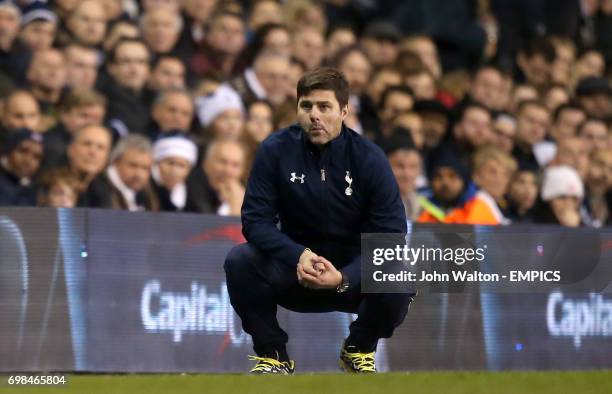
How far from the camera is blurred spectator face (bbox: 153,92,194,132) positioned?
43.8 ft

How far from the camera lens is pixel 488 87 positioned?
54.2 feet

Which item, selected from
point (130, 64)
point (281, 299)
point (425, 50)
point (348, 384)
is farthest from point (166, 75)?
point (348, 384)

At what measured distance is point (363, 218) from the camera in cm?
895

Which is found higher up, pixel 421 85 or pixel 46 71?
pixel 421 85

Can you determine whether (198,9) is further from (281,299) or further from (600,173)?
(281,299)

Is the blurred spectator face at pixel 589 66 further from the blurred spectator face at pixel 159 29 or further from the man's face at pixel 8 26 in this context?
the man's face at pixel 8 26

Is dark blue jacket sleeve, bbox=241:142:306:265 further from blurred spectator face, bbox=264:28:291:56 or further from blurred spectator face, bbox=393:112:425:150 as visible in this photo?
blurred spectator face, bbox=264:28:291:56

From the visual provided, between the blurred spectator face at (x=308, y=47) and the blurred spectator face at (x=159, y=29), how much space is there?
1364 mm

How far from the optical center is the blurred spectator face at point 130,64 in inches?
536

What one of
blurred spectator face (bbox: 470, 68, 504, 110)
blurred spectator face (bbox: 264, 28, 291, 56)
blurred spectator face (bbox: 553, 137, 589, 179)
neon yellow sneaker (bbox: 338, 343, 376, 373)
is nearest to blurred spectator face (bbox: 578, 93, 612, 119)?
blurred spectator face (bbox: 470, 68, 504, 110)

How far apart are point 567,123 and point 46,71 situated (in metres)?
5.95

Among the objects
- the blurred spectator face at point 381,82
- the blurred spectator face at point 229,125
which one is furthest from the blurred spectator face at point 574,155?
the blurred spectator face at point 229,125

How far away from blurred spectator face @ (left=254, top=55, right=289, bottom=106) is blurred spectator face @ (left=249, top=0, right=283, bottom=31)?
4.39ft

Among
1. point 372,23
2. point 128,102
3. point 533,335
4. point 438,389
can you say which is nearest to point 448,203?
Result: point 533,335
